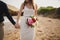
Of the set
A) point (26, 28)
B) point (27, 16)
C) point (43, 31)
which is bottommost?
point (43, 31)

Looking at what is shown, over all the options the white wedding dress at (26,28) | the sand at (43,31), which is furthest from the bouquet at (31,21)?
the sand at (43,31)

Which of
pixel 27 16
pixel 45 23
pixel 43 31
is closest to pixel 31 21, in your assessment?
pixel 27 16

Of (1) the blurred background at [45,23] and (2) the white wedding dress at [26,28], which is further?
(1) the blurred background at [45,23]

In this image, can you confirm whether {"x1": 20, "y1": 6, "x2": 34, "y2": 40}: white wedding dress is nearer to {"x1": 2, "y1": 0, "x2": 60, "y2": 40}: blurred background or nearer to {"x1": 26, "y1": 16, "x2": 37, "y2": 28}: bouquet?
{"x1": 26, "y1": 16, "x2": 37, "y2": 28}: bouquet

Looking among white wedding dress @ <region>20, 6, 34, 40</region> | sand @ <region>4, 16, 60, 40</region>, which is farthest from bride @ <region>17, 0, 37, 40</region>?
sand @ <region>4, 16, 60, 40</region>

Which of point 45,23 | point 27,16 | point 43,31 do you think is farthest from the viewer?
point 45,23

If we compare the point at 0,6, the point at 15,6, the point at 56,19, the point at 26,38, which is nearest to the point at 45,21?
the point at 56,19

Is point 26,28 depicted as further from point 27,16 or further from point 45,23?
point 45,23

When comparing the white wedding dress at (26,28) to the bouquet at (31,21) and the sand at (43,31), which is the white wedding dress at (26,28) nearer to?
the bouquet at (31,21)

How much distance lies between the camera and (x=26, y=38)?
281 cm

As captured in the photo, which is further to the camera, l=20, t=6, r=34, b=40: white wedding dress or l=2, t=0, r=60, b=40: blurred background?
l=2, t=0, r=60, b=40: blurred background

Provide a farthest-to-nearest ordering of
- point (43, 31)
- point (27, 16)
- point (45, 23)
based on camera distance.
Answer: point (45, 23) < point (43, 31) < point (27, 16)

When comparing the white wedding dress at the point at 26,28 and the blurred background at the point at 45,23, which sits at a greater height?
the white wedding dress at the point at 26,28

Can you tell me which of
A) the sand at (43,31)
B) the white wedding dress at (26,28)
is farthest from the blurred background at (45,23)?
the white wedding dress at (26,28)
